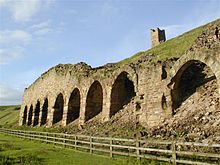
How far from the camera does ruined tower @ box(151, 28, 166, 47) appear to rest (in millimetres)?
47062

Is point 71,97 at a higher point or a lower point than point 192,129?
higher

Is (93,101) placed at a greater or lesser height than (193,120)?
greater

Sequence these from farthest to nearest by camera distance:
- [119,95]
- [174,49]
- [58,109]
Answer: [174,49], [58,109], [119,95]

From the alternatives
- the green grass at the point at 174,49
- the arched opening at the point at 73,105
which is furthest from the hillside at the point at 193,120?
the arched opening at the point at 73,105

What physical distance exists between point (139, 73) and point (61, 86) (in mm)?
12933

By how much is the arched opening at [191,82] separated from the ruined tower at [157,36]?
31.0 m

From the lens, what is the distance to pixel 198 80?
51.2ft

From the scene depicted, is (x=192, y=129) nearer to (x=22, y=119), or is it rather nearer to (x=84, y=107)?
(x=84, y=107)

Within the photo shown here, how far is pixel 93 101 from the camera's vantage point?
2361 cm

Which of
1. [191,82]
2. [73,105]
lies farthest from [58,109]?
[191,82]

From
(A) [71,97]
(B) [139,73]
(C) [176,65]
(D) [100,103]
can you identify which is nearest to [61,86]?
(A) [71,97]

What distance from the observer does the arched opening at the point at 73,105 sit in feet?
86.2

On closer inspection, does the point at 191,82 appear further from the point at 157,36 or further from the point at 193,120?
the point at 157,36

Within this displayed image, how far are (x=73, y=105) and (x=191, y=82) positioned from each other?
1371cm
